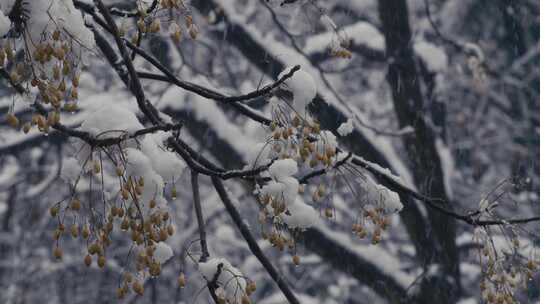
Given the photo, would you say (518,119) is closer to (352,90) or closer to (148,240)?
(352,90)

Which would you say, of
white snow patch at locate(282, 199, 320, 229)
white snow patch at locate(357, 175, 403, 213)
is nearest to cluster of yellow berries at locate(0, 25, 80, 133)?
white snow patch at locate(282, 199, 320, 229)

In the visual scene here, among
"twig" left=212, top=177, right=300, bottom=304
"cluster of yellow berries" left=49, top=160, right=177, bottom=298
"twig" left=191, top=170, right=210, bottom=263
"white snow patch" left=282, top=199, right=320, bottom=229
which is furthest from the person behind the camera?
"twig" left=212, top=177, right=300, bottom=304

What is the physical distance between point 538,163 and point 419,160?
6210 mm

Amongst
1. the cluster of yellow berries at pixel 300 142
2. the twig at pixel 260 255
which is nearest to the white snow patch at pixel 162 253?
the cluster of yellow berries at pixel 300 142

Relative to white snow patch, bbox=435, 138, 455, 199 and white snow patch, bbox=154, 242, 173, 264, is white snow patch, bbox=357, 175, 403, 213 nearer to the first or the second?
white snow patch, bbox=154, 242, 173, 264

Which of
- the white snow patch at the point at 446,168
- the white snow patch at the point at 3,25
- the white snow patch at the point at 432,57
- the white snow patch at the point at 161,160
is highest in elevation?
the white snow patch at the point at 432,57

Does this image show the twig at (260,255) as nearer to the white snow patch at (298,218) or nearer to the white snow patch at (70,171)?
the white snow patch at (298,218)

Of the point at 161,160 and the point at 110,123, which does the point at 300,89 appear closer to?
the point at 161,160

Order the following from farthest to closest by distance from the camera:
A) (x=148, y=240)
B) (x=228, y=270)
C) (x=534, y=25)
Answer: (x=534, y=25) < (x=228, y=270) < (x=148, y=240)

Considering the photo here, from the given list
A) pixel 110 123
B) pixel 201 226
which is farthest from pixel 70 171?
pixel 201 226

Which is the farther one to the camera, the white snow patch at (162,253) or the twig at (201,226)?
the twig at (201,226)

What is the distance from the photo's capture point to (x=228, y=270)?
8.53 feet

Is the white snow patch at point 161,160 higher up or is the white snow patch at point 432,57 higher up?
the white snow patch at point 432,57

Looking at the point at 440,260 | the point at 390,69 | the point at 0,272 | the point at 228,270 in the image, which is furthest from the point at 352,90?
the point at 228,270
